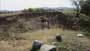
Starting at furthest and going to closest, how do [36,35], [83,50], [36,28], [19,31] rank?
1. [36,28]
2. [19,31]
3. [36,35]
4. [83,50]

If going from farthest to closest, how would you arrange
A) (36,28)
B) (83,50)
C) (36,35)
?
(36,28), (36,35), (83,50)

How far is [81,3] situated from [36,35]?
3088 mm

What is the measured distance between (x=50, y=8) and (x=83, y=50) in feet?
15.1

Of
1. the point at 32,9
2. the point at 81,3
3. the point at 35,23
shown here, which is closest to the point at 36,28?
the point at 35,23

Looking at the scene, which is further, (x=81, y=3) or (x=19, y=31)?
(x=81, y=3)

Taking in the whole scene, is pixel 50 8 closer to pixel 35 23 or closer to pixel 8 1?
pixel 35 23

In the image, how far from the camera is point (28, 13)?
10.2 metres

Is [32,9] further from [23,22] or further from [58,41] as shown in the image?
[58,41]

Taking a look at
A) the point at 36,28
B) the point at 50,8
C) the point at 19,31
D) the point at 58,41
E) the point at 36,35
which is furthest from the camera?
the point at 50,8

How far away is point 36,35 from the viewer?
866cm

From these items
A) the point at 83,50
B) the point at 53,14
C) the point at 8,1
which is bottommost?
the point at 83,50

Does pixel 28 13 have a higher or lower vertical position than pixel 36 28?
higher

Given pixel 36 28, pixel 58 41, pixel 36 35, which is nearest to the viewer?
pixel 58 41

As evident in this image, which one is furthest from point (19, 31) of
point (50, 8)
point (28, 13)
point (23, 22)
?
point (50, 8)
